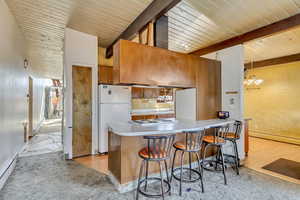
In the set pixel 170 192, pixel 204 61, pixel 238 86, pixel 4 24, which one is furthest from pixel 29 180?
pixel 238 86

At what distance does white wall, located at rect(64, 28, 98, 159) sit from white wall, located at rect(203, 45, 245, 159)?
3.29 metres

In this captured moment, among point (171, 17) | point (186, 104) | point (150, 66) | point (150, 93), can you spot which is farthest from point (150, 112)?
point (171, 17)

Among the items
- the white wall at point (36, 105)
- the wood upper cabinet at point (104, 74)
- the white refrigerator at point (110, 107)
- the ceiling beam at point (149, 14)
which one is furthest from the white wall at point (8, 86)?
the white wall at point (36, 105)

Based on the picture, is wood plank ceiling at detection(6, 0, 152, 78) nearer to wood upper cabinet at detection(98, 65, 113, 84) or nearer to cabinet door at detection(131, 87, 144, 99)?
wood upper cabinet at detection(98, 65, 113, 84)

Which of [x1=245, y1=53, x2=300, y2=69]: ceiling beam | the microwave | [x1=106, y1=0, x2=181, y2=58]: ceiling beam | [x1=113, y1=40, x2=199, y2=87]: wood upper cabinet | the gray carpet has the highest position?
Answer: [x1=106, y1=0, x2=181, y2=58]: ceiling beam

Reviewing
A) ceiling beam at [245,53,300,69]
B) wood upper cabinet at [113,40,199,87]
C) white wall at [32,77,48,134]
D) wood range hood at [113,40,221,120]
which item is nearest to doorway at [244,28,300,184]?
ceiling beam at [245,53,300,69]

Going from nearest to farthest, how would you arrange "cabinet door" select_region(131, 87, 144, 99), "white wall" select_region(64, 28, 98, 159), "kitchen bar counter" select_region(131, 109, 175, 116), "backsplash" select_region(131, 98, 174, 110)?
"white wall" select_region(64, 28, 98, 159) < "kitchen bar counter" select_region(131, 109, 175, 116) < "cabinet door" select_region(131, 87, 144, 99) < "backsplash" select_region(131, 98, 174, 110)

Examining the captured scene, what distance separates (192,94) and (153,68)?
1190 millimetres

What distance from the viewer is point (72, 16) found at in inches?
131

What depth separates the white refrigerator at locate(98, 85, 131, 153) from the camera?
13.6ft

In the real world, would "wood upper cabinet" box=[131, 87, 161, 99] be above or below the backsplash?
above

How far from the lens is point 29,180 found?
2.73 metres

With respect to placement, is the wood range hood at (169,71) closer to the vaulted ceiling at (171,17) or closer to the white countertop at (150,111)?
the vaulted ceiling at (171,17)

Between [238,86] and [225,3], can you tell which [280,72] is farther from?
[225,3]
